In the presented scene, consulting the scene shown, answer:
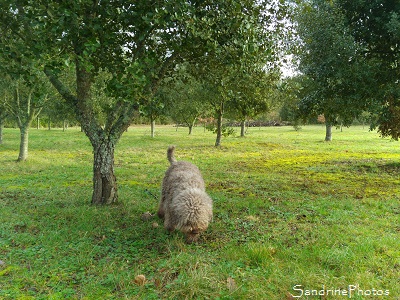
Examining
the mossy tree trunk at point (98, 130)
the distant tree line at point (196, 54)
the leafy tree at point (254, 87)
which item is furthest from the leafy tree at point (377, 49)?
the mossy tree trunk at point (98, 130)

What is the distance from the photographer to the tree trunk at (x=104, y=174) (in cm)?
792

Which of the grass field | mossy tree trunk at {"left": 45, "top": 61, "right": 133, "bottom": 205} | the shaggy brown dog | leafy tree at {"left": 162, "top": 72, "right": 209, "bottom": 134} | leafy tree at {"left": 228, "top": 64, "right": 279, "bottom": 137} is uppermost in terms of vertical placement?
leafy tree at {"left": 162, "top": 72, "right": 209, "bottom": 134}

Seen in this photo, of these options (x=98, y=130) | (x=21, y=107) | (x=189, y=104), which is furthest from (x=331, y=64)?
(x=189, y=104)

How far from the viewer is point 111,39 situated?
6.05m

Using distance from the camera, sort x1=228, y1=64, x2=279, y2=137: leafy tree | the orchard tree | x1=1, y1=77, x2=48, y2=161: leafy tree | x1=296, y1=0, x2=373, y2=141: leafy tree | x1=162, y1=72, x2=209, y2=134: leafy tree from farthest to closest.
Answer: x1=162, y1=72, x2=209, y2=134: leafy tree, x1=1, y1=77, x2=48, y2=161: leafy tree, x1=296, y1=0, x2=373, y2=141: leafy tree, x1=228, y1=64, x2=279, y2=137: leafy tree, the orchard tree

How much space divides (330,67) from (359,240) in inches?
336

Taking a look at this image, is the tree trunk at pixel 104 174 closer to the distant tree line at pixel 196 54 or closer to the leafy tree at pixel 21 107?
the distant tree line at pixel 196 54

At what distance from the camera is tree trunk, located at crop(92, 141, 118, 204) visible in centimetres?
792

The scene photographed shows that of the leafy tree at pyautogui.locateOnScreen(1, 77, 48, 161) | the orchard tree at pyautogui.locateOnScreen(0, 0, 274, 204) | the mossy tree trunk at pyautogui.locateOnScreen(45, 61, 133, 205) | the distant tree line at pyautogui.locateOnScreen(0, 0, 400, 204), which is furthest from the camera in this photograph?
the leafy tree at pyautogui.locateOnScreen(1, 77, 48, 161)

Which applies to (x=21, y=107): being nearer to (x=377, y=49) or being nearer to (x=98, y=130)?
(x=98, y=130)

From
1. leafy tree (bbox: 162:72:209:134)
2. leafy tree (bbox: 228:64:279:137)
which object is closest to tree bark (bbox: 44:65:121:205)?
leafy tree (bbox: 228:64:279:137)

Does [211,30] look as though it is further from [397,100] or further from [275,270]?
[397,100]

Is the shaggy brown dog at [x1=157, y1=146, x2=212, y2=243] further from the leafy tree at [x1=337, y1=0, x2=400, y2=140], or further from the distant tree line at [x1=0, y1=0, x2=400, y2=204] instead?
the leafy tree at [x1=337, y1=0, x2=400, y2=140]

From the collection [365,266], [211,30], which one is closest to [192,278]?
[365,266]
